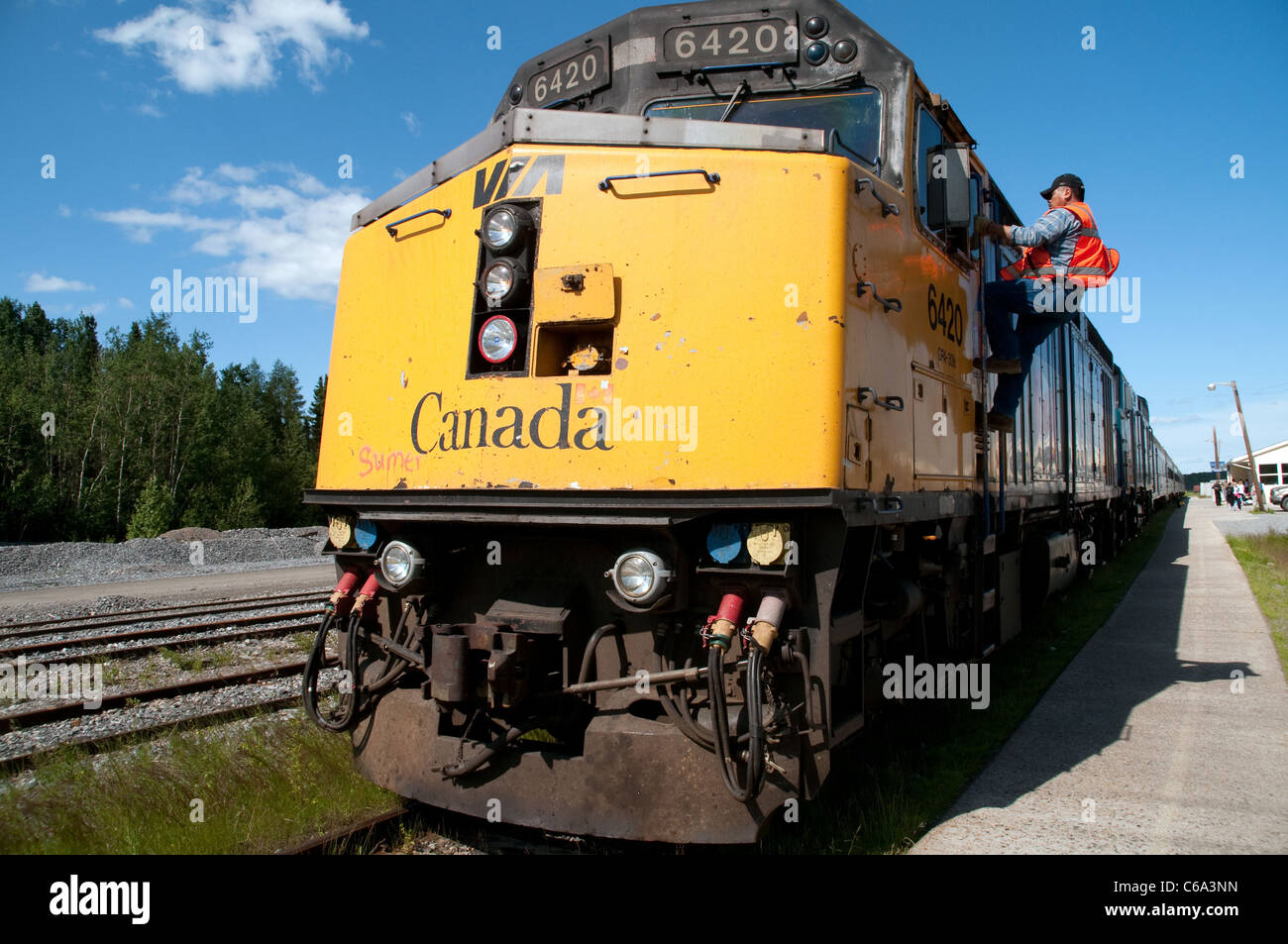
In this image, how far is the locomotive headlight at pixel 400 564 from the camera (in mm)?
3828

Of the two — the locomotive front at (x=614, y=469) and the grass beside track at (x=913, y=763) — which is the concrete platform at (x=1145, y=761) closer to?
the grass beside track at (x=913, y=763)

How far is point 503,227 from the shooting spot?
3.72 meters

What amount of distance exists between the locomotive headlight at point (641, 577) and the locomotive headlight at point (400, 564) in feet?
3.32

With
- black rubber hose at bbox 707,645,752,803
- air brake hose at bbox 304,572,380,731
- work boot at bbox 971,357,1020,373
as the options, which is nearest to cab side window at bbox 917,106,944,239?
work boot at bbox 971,357,1020,373

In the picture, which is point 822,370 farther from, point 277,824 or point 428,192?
point 277,824

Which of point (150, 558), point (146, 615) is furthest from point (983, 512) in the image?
point (150, 558)

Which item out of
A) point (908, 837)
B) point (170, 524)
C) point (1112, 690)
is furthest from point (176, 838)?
point (170, 524)

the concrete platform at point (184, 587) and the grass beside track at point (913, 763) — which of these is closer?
the grass beside track at point (913, 763)

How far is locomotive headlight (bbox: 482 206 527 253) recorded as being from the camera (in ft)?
12.2

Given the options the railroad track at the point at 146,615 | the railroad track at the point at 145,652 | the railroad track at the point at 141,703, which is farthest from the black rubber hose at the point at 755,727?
the railroad track at the point at 146,615

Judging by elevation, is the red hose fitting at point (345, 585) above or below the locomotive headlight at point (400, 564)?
below

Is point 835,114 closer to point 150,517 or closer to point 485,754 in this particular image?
point 485,754

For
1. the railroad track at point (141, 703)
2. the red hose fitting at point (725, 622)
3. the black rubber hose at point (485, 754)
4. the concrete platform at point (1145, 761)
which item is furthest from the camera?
the railroad track at point (141, 703)

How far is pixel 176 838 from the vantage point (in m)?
3.66
